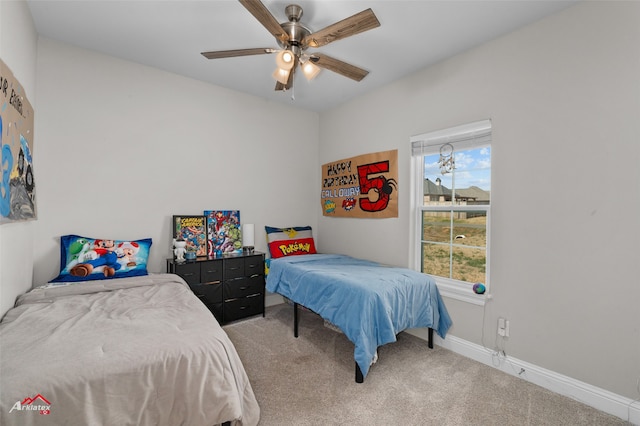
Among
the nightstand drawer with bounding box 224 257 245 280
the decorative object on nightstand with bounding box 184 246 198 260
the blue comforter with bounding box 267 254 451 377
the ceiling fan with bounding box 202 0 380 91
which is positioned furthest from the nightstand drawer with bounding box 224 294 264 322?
the ceiling fan with bounding box 202 0 380 91

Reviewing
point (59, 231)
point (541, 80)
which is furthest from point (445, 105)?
point (59, 231)

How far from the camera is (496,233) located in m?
2.32

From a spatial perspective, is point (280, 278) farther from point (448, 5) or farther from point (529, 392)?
point (448, 5)

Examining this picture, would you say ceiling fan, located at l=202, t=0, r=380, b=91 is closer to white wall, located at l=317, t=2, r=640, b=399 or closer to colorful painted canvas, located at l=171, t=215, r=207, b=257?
white wall, located at l=317, t=2, r=640, b=399

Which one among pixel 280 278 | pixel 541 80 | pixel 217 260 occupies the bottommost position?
pixel 280 278

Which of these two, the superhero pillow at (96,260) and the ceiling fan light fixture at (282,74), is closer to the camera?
the ceiling fan light fixture at (282,74)

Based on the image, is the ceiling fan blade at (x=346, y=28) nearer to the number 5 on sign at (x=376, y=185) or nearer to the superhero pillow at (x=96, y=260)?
the number 5 on sign at (x=376, y=185)

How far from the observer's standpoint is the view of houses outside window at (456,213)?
8.21 ft

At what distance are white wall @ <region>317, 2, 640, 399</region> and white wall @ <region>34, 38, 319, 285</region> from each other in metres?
2.26

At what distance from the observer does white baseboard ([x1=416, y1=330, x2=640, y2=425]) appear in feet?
5.58

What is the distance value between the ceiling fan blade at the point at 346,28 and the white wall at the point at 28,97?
1.73 m

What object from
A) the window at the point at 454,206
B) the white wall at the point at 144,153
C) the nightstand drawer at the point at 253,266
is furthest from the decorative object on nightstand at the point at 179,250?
the window at the point at 454,206

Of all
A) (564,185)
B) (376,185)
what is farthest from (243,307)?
(564,185)

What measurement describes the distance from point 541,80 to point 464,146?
0.69 m
